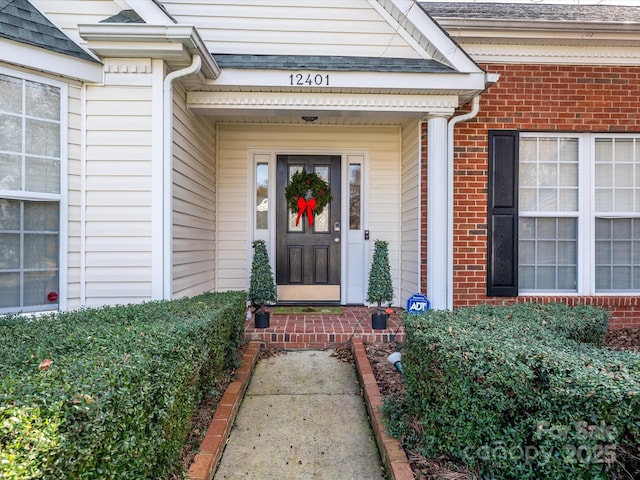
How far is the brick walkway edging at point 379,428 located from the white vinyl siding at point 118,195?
1982 millimetres

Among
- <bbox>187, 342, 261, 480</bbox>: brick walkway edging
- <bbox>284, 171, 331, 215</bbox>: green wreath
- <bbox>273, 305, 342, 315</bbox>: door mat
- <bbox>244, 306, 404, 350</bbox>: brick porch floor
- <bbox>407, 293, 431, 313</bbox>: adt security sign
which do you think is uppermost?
<bbox>284, 171, 331, 215</bbox>: green wreath

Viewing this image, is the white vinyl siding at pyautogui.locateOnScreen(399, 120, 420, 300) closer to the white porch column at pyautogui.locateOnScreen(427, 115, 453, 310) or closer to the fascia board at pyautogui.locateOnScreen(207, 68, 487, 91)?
the white porch column at pyautogui.locateOnScreen(427, 115, 453, 310)

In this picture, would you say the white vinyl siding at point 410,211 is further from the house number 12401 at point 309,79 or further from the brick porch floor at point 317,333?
the house number 12401 at point 309,79

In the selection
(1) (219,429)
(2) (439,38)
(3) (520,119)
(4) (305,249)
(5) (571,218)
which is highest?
(2) (439,38)

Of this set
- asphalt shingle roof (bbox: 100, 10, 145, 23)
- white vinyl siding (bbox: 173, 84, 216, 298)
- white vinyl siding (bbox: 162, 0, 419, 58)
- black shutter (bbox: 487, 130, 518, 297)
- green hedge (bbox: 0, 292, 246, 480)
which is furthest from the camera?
black shutter (bbox: 487, 130, 518, 297)

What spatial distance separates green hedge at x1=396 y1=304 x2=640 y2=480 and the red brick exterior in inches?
91.2

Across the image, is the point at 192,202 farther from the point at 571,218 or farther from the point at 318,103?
the point at 571,218

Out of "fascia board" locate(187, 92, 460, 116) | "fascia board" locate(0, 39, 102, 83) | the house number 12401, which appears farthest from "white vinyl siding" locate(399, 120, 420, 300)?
"fascia board" locate(0, 39, 102, 83)

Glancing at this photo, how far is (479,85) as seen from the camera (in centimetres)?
404

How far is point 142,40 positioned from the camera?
10.7 ft

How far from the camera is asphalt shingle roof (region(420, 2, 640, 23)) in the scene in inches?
174

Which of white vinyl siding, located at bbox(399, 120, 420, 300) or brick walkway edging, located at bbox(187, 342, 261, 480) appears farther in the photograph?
white vinyl siding, located at bbox(399, 120, 420, 300)

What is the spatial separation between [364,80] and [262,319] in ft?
8.72

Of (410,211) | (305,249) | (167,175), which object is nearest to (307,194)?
(305,249)
